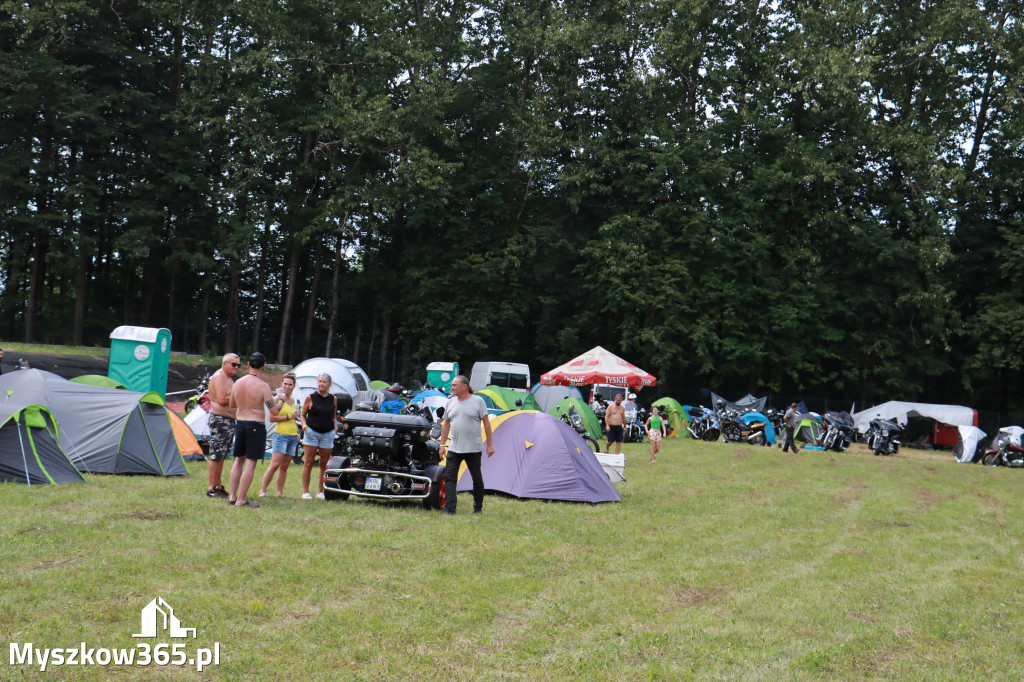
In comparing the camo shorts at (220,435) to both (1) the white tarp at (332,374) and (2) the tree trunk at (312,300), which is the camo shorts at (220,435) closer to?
(1) the white tarp at (332,374)

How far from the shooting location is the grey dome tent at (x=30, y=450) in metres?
10.1

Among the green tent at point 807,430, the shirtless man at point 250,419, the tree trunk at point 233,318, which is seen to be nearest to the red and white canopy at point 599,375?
the green tent at point 807,430

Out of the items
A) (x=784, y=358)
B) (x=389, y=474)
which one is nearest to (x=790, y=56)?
(x=784, y=358)

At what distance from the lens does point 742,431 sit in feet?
90.3

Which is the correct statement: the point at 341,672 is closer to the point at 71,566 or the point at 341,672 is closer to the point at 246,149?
the point at 71,566

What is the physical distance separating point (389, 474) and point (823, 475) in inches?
451

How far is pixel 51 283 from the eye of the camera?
4047 centimetres

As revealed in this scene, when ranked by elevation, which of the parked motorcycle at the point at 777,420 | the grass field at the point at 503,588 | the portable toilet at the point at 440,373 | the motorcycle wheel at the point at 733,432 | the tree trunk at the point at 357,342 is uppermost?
the tree trunk at the point at 357,342

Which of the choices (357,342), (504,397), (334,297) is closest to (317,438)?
(504,397)

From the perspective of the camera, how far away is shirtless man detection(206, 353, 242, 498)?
9555mm

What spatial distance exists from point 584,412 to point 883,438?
969cm

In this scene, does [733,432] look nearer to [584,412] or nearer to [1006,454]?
[584,412]

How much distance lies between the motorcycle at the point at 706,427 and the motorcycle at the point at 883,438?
15.5 ft

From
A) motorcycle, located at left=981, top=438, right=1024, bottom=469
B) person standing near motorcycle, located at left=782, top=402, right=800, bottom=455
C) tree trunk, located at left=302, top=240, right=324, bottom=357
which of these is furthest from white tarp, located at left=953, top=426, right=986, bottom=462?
tree trunk, located at left=302, top=240, right=324, bottom=357
